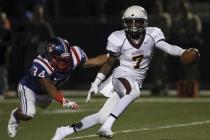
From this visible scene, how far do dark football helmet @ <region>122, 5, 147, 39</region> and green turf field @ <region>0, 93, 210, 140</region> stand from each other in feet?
4.55

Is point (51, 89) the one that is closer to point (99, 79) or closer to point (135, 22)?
point (99, 79)

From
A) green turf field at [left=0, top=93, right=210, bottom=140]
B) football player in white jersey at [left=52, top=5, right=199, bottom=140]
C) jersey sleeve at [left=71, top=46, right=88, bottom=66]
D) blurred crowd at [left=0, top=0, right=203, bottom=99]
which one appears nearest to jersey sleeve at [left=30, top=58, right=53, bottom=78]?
jersey sleeve at [left=71, top=46, right=88, bottom=66]

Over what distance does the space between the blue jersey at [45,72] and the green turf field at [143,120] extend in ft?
2.22

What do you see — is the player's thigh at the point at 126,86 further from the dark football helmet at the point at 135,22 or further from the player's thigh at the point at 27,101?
the player's thigh at the point at 27,101

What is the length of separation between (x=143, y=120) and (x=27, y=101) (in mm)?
2699

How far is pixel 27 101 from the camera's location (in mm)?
9211

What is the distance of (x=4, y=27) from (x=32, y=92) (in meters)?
6.25

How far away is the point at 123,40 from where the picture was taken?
868cm

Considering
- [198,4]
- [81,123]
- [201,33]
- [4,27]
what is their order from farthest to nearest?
[198,4]
[201,33]
[4,27]
[81,123]

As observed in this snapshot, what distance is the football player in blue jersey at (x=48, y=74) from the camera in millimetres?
8789

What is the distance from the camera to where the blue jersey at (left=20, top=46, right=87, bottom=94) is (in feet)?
29.1

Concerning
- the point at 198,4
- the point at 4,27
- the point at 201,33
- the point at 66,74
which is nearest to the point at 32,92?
the point at 66,74

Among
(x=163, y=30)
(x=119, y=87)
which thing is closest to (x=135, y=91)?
(x=119, y=87)

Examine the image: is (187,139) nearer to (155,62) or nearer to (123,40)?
(123,40)
